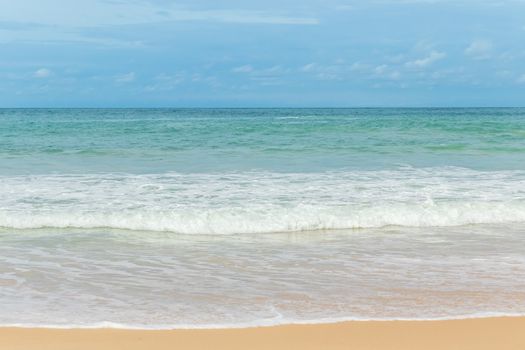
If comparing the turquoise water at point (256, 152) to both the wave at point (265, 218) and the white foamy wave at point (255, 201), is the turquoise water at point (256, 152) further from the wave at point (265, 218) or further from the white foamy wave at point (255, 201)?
the wave at point (265, 218)

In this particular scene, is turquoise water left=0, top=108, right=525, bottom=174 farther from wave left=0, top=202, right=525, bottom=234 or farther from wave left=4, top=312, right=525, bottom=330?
wave left=4, top=312, right=525, bottom=330

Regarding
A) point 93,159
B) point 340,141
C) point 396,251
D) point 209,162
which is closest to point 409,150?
point 340,141

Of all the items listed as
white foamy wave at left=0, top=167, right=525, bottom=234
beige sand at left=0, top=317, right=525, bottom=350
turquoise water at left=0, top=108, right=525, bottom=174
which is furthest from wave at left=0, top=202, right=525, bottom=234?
turquoise water at left=0, top=108, right=525, bottom=174

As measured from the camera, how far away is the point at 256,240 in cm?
918

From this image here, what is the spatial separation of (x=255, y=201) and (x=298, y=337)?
622 centimetres

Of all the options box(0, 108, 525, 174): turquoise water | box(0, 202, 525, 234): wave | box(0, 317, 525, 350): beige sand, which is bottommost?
box(0, 317, 525, 350): beige sand

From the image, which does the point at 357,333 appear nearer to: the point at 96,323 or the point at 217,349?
the point at 217,349

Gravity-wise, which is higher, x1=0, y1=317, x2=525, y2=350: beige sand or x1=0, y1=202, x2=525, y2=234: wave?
x1=0, y1=202, x2=525, y2=234: wave

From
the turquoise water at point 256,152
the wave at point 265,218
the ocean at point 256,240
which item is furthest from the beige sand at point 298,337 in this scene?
the turquoise water at point 256,152

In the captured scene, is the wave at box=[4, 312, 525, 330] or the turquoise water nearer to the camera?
the wave at box=[4, 312, 525, 330]

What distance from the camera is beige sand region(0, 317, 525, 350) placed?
16.2ft

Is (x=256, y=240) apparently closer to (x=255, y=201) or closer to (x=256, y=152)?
(x=255, y=201)

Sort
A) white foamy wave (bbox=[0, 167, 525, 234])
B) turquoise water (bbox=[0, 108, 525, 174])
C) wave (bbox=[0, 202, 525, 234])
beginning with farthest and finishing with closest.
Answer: turquoise water (bbox=[0, 108, 525, 174]) → white foamy wave (bbox=[0, 167, 525, 234]) → wave (bbox=[0, 202, 525, 234])

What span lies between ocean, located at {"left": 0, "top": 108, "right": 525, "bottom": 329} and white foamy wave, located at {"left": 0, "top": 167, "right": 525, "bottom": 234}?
3 centimetres
